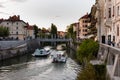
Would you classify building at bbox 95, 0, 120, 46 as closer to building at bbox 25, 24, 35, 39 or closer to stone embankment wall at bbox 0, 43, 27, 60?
stone embankment wall at bbox 0, 43, 27, 60

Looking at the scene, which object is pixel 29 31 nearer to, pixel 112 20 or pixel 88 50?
pixel 112 20

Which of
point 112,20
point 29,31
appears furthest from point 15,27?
point 112,20

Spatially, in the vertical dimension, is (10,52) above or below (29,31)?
below

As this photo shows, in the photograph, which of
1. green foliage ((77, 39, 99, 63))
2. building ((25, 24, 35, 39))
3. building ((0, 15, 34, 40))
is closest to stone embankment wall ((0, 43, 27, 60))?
green foliage ((77, 39, 99, 63))

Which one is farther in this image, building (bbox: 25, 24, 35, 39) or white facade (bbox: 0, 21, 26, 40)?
building (bbox: 25, 24, 35, 39)

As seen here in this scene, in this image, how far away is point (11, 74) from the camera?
43969mm

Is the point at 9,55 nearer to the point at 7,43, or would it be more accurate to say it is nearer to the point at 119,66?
the point at 7,43

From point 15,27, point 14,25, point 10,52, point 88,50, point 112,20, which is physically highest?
point 14,25

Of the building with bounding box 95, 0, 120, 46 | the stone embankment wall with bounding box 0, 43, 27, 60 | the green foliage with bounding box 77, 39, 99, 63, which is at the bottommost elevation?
the stone embankment wall with bounding box 0, 43, 27, 60

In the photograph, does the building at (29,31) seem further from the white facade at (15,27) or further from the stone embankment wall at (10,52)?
the stone embankment wall at (10,52)

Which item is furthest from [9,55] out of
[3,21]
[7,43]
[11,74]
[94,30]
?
[3,21]

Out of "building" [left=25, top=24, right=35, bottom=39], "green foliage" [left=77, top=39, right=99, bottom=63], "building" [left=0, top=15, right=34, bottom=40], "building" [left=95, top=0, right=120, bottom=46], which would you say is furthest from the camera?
"building" [left=25, top=24, right=35, bottom=39]

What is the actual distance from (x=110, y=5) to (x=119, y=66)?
80.5ft

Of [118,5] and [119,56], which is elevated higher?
[118,5]
